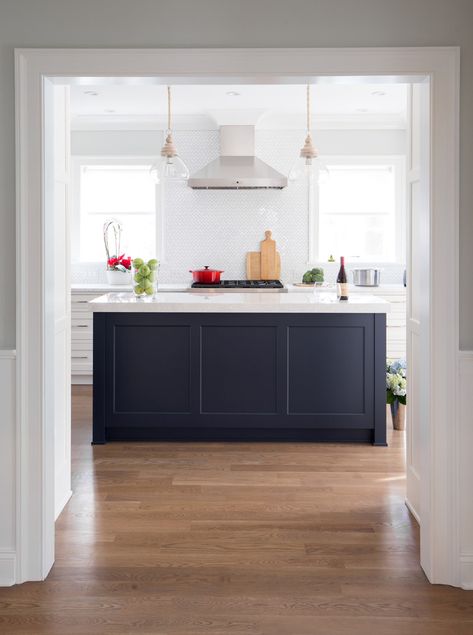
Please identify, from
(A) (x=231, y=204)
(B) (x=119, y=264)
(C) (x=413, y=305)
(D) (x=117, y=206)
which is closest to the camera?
(C) (x=413, y=305)

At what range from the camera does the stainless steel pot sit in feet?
21.7

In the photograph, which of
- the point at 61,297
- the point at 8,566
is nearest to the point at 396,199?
the point at 61,297

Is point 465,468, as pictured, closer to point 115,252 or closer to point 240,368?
point 240,368

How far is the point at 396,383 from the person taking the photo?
4.88 meters

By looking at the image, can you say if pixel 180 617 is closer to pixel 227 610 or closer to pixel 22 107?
pixel 227 610

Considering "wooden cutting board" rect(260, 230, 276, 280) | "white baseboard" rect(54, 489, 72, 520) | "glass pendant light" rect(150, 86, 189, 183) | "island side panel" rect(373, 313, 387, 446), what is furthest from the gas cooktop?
"white baseboard" rect(54, 489, 72, 520)

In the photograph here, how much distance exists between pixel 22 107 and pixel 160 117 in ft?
15.8

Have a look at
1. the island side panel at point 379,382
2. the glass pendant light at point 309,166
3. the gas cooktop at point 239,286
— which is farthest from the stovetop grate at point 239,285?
the island side panel at point 379,382

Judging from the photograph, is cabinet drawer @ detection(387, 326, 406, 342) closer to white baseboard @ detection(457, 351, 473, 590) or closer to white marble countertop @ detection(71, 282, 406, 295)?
white marble countertop @ detection(71, 282, 406, 295)

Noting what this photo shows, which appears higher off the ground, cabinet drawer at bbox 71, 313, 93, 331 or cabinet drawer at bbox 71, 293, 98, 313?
cabinet drawer at bbox 71, 293, 98, 313

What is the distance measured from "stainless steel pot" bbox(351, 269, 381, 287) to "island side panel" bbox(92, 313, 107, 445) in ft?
9.86

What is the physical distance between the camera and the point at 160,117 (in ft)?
23.6

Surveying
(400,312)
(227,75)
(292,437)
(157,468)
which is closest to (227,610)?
(157,468)

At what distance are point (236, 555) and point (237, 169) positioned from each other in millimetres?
4733
